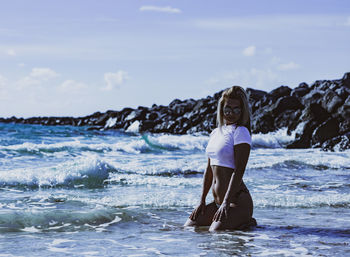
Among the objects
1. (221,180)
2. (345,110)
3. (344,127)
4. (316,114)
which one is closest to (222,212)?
(221,180)

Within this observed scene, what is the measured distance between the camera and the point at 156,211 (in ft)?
24.7

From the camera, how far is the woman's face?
5.50m

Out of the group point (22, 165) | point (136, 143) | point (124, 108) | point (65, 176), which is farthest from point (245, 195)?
point (124, 108)

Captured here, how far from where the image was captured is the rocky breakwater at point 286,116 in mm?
22922

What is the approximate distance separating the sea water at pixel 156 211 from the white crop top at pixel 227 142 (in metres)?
0.77

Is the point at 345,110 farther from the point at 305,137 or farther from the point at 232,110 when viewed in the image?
the point at 232,110

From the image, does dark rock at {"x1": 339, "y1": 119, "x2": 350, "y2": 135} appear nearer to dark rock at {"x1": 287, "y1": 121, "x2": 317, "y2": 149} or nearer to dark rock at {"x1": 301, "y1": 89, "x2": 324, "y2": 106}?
dark rock at {"x1": 287, "y1": 121, "x2": 317, "y2": 149}

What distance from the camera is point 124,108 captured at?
5441 cm

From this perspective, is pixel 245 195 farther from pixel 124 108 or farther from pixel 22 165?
pixel 124 108

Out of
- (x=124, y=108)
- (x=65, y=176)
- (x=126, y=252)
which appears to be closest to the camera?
(x=126, y=252)

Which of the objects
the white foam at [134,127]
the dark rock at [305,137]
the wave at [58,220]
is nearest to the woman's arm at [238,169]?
the wave at [58,220]

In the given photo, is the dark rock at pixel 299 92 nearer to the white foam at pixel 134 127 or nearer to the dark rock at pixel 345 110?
the dark rock at pixel 345 110

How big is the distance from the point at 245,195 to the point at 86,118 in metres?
58.8

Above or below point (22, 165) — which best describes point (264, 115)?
above
